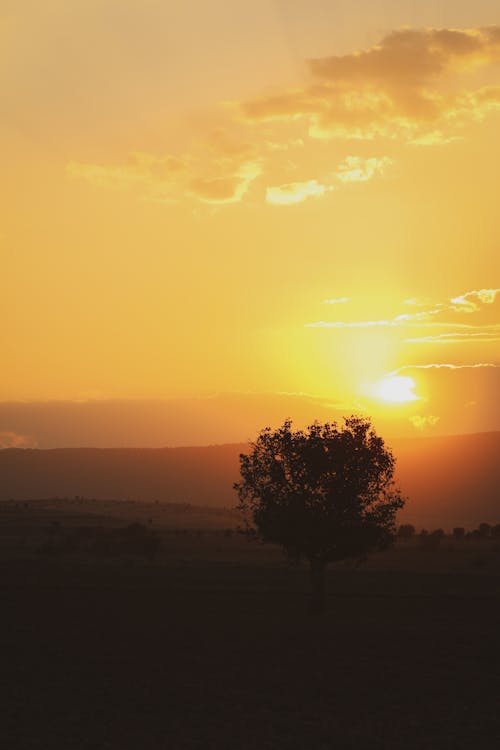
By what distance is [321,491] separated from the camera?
46094 millimetres

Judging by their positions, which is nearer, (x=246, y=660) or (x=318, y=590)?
(x=246, y=660)

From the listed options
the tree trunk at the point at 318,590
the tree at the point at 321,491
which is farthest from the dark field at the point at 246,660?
the tree at the point at 321,491

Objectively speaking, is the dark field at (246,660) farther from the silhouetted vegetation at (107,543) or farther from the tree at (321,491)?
the silhouetted vegetation at (107,543)

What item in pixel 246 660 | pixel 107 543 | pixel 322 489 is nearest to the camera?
pixel 246 660

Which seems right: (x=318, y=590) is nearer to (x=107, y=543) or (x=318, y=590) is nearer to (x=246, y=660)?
(x=246, y=660)

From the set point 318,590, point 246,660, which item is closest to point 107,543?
point 318,590

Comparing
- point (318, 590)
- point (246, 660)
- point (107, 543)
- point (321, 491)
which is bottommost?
point (246, 660)

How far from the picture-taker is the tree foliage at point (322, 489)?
149 ft

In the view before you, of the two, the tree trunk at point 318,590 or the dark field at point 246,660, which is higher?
the tree trunk at point 318,590

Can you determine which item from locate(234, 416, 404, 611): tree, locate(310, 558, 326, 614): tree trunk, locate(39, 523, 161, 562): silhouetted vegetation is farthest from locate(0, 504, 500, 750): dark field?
locate(39, 523, 161, 562): silhouetted vegetation

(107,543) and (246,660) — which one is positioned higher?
(107,543)

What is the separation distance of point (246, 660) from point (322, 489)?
12940mm

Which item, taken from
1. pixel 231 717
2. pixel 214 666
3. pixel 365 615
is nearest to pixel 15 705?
pixel 231 717

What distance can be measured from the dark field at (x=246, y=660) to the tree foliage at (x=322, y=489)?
4096 mm
